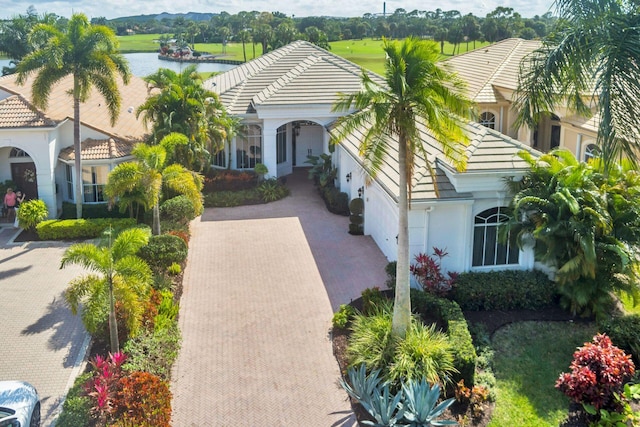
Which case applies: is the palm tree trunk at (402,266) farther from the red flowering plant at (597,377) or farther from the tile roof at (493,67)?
the tile roof at (493,67)

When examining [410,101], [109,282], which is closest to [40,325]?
[109,282]

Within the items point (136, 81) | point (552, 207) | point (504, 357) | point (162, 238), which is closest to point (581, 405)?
point (504, 357)

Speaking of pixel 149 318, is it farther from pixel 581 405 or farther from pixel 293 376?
pixel 581 405

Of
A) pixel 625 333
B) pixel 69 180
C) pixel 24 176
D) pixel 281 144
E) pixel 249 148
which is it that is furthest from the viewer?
pixel 281 144

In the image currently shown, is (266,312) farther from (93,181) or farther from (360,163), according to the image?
(93,181)

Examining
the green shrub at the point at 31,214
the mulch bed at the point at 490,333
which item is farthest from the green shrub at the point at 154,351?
the green shrub at the point at 31,214
